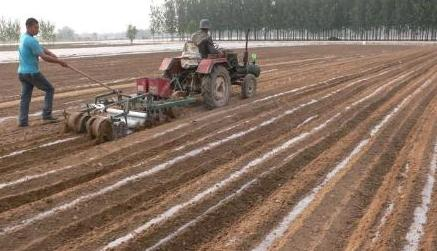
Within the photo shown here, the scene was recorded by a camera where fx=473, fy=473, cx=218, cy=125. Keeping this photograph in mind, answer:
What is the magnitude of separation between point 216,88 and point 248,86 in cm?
136

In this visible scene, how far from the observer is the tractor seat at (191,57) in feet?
29.5

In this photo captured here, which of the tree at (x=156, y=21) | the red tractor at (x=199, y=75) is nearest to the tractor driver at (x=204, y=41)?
the red tractor at (x=199, y=75)

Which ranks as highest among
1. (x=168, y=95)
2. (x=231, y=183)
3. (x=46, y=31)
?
(x=46, y=31)

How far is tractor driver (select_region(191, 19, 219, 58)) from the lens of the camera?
8.80 metres

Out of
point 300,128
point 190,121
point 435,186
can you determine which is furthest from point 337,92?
point 435,186

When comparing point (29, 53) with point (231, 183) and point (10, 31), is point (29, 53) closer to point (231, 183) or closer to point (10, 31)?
point (231, 183)

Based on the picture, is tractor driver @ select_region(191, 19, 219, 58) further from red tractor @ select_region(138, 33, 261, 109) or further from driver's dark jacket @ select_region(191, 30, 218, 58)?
red tractor @ select_region(138, 33, 261, 109)

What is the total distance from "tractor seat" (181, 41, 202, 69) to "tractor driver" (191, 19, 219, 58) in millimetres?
93

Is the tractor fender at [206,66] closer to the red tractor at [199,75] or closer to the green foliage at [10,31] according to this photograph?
the red tractor at [199,75]

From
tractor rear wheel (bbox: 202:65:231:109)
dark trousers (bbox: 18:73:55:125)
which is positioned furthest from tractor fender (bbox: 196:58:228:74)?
dark trousers (bbox: 18:73:55:125)

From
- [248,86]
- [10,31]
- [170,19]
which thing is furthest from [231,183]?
[170,19]

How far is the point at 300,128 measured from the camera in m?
7.65

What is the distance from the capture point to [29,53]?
289 inches

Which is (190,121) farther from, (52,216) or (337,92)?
(337,92)
